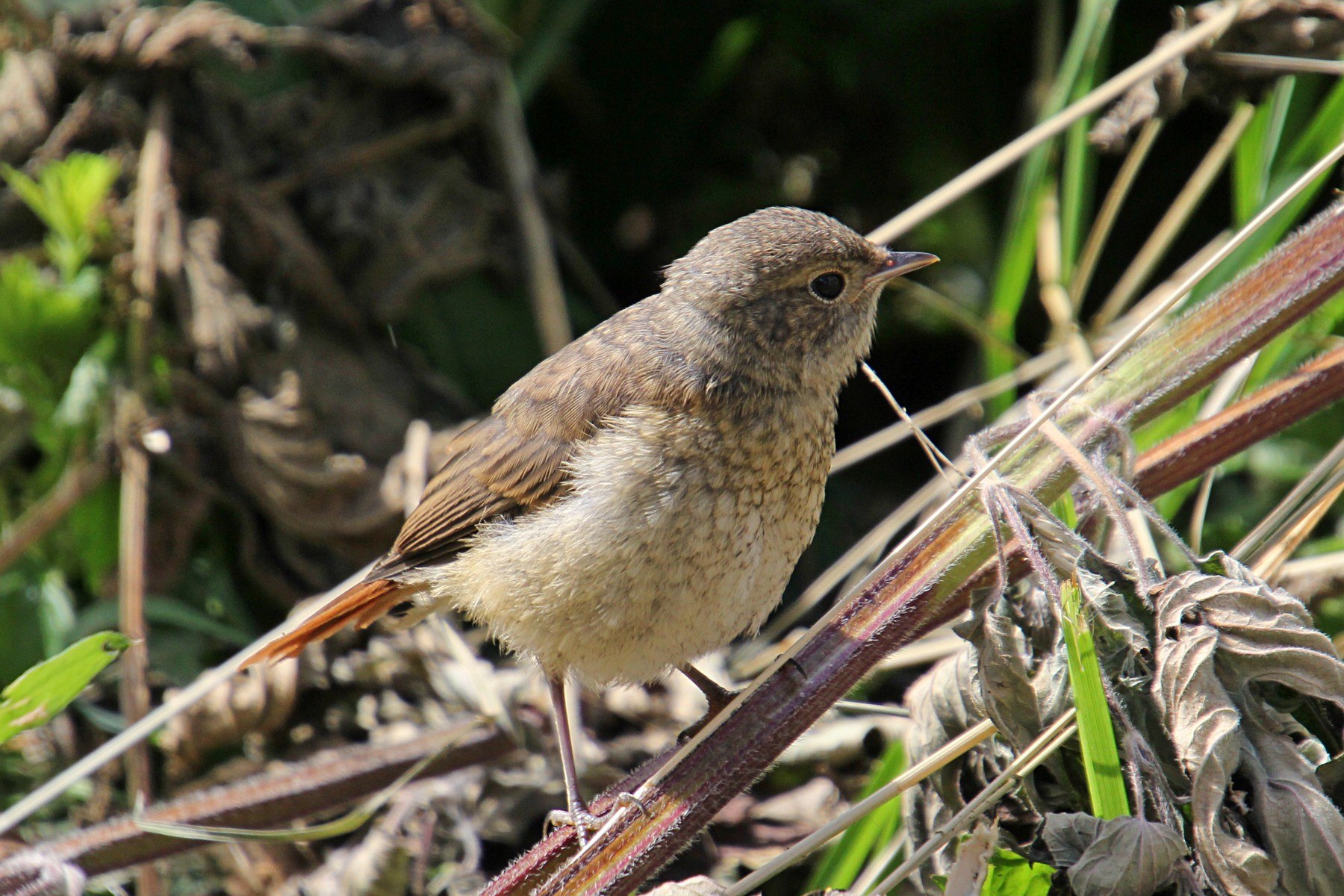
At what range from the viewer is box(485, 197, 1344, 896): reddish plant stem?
82.6 inches

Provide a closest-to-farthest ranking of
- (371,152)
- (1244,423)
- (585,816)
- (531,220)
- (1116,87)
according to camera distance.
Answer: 1. (1244,423)
2. (585,816)
3. (1116,87)
4. (371,152)
5. (531,220)

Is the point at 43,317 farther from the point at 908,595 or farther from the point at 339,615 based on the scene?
the point at 908,595

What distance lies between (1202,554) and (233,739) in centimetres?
272

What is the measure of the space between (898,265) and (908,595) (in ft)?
3.16

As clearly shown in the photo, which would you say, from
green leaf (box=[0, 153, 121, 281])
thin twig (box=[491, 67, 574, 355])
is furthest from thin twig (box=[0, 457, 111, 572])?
thin twig (box=[491, 67, 574, 355])

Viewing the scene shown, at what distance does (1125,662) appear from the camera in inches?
73.1

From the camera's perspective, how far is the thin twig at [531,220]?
4145 millimetres

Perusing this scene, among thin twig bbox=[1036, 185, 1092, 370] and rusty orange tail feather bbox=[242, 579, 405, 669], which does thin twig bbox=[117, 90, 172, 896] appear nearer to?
rusty orange tail feather bbox=[242, 579, 405, 669]

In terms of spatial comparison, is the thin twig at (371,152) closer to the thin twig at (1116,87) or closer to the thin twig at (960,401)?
the thin twig at (960,401)

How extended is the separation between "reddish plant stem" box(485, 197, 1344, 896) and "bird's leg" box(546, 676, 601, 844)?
0.14m

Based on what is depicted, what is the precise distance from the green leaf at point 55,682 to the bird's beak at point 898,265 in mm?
1772

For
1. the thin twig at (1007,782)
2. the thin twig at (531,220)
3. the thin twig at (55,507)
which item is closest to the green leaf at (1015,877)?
the thin twig at (1007,782)

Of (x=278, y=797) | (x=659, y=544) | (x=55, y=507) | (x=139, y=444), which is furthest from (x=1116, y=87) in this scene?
(x=55, y=507)

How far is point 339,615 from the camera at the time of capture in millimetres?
2928
